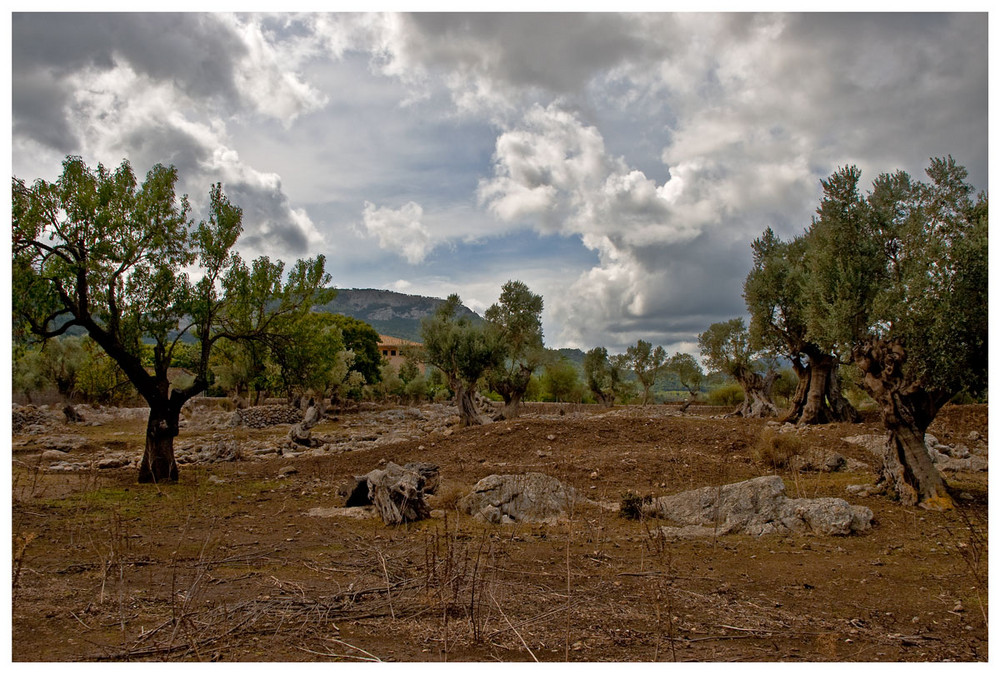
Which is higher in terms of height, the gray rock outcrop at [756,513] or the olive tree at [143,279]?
the olive tree at [143,279]

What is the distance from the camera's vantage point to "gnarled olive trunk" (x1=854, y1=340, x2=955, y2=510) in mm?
11125

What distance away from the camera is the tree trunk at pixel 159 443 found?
49.7ft

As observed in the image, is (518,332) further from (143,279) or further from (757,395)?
(143,279)

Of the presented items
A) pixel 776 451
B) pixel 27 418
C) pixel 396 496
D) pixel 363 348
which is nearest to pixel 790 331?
pixel 776 451

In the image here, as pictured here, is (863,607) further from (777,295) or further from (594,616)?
(777,295)

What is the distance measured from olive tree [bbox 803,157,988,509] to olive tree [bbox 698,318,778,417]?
22367mm

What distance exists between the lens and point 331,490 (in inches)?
573

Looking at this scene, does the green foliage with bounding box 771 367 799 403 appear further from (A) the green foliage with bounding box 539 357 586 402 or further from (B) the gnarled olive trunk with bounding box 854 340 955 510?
(B) the gnarled olive trunk with bounding box 854 340 955 510

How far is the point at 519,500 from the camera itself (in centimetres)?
1116

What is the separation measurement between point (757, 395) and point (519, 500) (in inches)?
1209

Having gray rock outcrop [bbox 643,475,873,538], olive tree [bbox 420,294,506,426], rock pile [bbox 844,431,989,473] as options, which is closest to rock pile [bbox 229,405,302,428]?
olive tree [bbox 420,294,506,426]

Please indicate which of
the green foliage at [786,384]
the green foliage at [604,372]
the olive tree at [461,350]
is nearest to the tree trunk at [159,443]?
the olive tree at [461,350]

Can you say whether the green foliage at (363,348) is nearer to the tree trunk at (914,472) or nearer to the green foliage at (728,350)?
the green foliage at (728,350)

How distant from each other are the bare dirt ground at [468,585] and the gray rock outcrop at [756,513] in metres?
0.34
